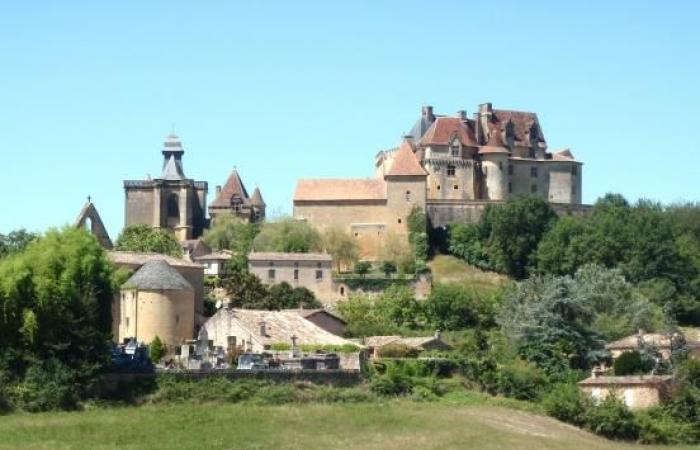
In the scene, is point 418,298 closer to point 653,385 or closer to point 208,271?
point 208,271

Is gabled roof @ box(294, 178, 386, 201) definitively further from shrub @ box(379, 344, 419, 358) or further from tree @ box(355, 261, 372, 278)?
shrub @ box(379, 344, 419, 358)

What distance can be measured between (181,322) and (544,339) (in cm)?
1468

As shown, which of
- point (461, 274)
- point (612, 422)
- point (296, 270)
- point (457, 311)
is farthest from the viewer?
point (461, 274)

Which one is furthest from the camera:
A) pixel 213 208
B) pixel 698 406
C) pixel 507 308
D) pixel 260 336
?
pixel 213 208

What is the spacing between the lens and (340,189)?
10525cm

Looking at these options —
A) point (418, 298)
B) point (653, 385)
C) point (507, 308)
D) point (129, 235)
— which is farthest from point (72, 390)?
point (129, 235)

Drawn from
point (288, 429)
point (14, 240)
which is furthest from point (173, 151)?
point (288, 429)

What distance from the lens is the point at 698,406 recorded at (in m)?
59.2

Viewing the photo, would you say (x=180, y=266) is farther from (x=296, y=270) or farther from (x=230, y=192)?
(x=230, y=192)

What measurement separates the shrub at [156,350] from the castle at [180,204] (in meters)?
47.6

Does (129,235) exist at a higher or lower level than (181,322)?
higher

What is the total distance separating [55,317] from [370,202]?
168ft

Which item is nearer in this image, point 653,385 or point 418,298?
point 653,385

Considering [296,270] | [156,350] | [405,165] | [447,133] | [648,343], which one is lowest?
[156,350]
